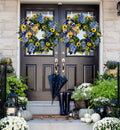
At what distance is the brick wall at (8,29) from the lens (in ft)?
18.1

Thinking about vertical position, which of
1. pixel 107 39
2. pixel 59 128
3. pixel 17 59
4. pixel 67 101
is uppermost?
pixel 107 39

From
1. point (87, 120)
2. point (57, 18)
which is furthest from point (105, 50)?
point (87, 120)

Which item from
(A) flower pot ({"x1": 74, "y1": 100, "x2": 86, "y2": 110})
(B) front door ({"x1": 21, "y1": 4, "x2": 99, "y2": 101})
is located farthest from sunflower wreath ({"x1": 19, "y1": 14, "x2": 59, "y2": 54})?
(B) front door ({"x1": 21, "y1": 4, "x2": 99, "y2": 101})

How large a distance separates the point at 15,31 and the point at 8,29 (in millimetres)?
149

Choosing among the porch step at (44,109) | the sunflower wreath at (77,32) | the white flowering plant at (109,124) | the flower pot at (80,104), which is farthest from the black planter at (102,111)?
the porch step at (44,109)

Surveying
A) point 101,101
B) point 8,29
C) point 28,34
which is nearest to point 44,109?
point 101,101

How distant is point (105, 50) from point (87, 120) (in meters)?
1.92

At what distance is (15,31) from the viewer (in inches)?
218

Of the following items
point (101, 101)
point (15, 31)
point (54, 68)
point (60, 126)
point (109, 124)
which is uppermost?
point (15, 31)

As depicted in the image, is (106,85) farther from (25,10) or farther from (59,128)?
(25,10)

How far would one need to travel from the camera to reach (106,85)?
175 inches

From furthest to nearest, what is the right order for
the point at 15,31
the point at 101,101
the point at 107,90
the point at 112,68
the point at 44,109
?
the point at 15,31
the point at 112,68
the point at 44,109
the point at 107,90
the point at 101,101

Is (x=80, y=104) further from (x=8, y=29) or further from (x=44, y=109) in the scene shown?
(x=8, y=29)

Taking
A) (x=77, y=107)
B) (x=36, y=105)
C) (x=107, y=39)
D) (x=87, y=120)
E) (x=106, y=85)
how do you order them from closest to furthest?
(x=87, y=120) < (x=106, y=85) < (x=77, y=107) < (x=36, y=105) < (x=107, y=39)
